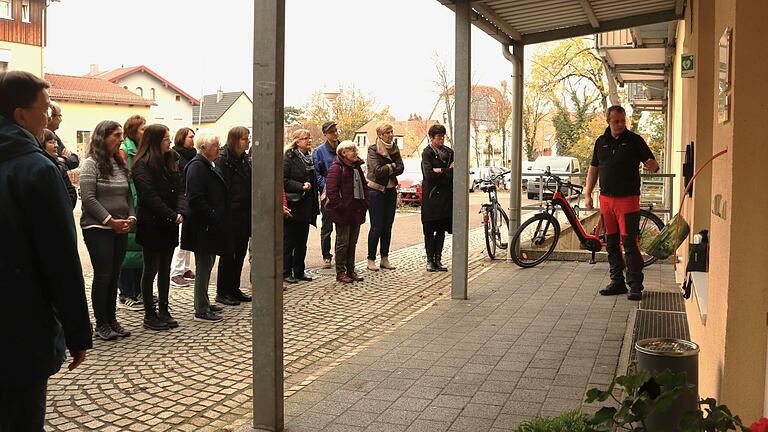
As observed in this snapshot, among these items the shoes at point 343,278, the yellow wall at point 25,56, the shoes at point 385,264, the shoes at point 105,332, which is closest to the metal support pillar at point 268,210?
the shoes at point 105,332

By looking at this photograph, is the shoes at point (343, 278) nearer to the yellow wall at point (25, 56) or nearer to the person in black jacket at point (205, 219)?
the person in black jacket at point (205, 219)

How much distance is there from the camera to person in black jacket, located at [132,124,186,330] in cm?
714

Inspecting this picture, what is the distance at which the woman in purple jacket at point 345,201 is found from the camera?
1005cm

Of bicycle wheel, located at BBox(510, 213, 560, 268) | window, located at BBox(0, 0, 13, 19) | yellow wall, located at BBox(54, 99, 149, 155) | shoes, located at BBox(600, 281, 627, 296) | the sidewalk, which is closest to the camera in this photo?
the sidewalk

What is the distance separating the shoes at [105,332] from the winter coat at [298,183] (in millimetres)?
3399

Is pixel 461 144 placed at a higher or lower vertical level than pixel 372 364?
higher

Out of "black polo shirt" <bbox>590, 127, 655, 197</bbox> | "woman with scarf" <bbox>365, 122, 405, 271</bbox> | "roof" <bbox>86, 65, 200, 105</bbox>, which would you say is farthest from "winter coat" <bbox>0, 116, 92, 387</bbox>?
"roof" <bbox>86, 65, 200, 105</bbox>

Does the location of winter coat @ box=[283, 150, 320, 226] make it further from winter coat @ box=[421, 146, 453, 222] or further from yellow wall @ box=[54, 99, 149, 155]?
yellow wall @ box=[54, 99, 149, 155]

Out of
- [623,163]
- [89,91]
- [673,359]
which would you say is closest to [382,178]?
[623,163]

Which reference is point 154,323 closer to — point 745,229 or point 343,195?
point 343,195

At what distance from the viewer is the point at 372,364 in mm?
5965

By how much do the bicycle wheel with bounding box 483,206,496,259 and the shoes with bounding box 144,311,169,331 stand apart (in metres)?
5.94

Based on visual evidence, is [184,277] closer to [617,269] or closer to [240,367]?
[240,367]

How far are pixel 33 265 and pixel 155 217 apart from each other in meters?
4.22
